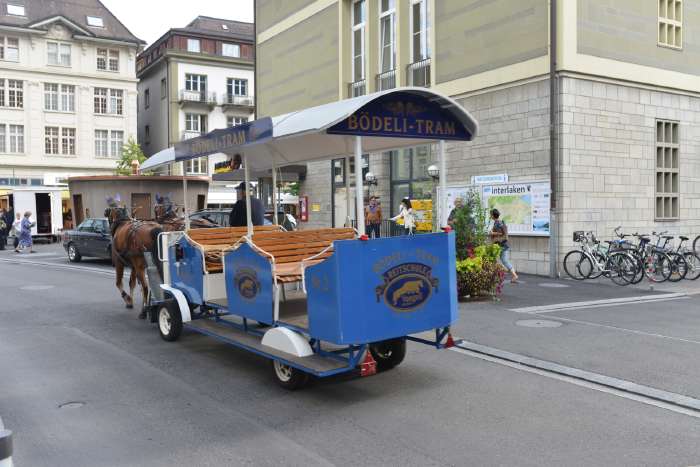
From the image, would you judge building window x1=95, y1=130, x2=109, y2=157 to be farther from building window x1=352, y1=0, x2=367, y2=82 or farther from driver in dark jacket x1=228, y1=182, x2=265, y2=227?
driver in dark jacket x1=228, y1=182, x2=265, y2=227

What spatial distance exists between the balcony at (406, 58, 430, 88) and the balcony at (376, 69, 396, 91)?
858 mm

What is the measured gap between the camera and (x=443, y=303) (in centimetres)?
653

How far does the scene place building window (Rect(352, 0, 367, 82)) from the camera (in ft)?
75.7

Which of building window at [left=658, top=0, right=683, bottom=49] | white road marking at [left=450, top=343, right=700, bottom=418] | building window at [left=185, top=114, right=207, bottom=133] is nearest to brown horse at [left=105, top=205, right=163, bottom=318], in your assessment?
white road marking at [left=450, top=343, right=700, bottom=418]

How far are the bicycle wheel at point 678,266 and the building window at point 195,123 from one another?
1941 inches

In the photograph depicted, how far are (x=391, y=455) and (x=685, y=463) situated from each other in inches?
80.7

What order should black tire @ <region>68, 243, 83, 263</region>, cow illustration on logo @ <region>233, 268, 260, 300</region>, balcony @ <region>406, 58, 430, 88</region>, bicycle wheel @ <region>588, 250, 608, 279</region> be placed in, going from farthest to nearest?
1. black tire @ <region>68, 243, 83, 263</region>
2. balcony @ <region>406, 58, 430, 88</region>
3. bicycle wheel @ <region>588, 250, 608, 279</region>
4. cow illustration on logo @ <region>233, 268, 260, 300</region>

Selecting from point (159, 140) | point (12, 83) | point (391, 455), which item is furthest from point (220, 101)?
point (391, 455)

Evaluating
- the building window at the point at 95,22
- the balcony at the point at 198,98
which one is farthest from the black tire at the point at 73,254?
the building window at the point at 95,22

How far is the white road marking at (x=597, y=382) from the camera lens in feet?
19.7

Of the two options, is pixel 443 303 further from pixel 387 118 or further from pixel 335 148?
pixel 335 148

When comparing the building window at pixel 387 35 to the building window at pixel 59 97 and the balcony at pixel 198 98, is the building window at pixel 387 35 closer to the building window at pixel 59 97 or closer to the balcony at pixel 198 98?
the building window at pixel 59 97

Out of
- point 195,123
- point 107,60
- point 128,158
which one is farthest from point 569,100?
point 195,123

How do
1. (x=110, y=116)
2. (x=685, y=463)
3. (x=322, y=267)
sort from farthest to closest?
(x=110, y=116)
(x=322, y=267)
(x=685, y=463)
